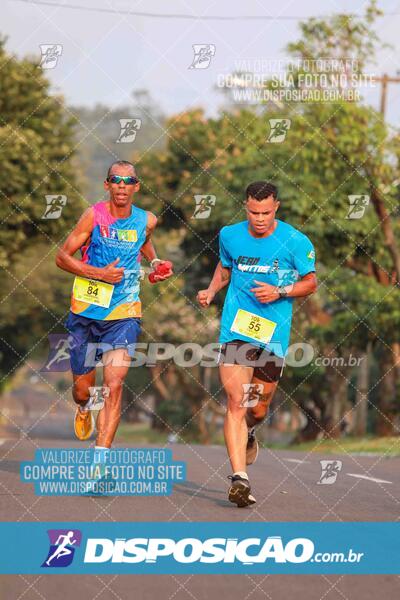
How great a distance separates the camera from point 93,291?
1040 centimetres

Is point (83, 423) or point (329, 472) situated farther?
point (329, 472)

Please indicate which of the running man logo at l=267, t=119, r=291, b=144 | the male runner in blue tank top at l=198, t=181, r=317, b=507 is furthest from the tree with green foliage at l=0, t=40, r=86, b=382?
the male runner in blue tank top at l=198, t=181, r=317, b=507

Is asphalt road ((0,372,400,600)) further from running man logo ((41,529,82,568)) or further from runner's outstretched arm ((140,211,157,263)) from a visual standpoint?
runner's outstretched arm ((140,211,157,263))

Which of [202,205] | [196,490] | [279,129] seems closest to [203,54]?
[202,205]

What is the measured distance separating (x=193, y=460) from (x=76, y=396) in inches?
176

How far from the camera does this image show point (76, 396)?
10969 millimetres

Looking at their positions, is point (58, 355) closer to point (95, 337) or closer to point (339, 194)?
point (95, 337)

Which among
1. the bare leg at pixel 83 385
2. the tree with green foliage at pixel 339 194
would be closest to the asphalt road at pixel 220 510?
the bare leg at pixel 83 385

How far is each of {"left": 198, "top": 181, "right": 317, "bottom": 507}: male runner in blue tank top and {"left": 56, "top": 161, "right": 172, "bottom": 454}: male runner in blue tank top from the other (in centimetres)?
70

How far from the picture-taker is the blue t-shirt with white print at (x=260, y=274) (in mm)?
9953

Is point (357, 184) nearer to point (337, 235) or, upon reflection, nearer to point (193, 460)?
point (337, 235)

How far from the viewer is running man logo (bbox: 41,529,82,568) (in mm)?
7079

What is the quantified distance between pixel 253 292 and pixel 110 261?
1260 mm

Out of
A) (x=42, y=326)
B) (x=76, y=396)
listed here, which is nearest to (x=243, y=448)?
(x=76, y=396)
